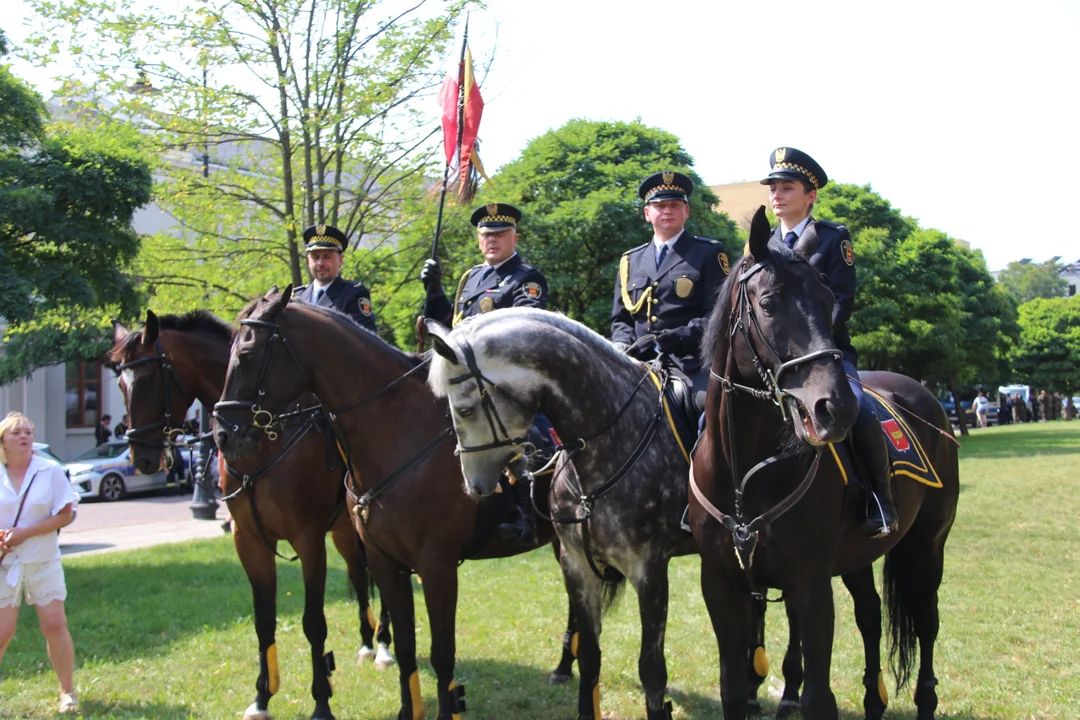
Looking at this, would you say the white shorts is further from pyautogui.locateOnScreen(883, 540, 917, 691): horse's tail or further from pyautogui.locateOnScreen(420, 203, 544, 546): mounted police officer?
pyautogui.locateOnScreen(883, 540, 917, 691): horse's tail

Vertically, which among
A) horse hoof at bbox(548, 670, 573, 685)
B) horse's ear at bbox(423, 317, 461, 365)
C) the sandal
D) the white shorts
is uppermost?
horse's ear at bbox(423, 317, 461, 365)

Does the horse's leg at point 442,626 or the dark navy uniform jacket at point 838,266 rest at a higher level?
the dark navy uniform jacket at point 838,266

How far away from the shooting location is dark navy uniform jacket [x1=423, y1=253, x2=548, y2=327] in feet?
20.8

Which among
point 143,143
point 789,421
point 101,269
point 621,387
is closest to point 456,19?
point 143,143

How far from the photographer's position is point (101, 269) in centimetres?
1111

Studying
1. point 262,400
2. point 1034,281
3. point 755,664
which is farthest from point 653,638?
point 1034,281

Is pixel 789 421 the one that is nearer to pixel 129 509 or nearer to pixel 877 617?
pixel 877 617

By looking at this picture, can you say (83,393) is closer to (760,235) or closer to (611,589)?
(611,589)

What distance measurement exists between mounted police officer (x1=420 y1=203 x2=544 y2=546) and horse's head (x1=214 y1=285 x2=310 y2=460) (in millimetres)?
1281

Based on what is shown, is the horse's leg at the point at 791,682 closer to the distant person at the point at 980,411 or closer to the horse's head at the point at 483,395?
the horse's head at the point at 483,395

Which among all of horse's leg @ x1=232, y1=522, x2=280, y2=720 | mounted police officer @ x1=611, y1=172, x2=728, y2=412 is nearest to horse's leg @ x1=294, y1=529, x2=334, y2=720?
horse's leg @ x1=232, y1=522, x2=280, y2=720

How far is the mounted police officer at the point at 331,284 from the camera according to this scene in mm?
7070

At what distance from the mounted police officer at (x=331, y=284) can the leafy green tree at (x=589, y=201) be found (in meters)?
11.1

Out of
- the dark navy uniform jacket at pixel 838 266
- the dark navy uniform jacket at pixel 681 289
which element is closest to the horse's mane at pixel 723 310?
the dark navy uniform jacket at pixel 838 266
